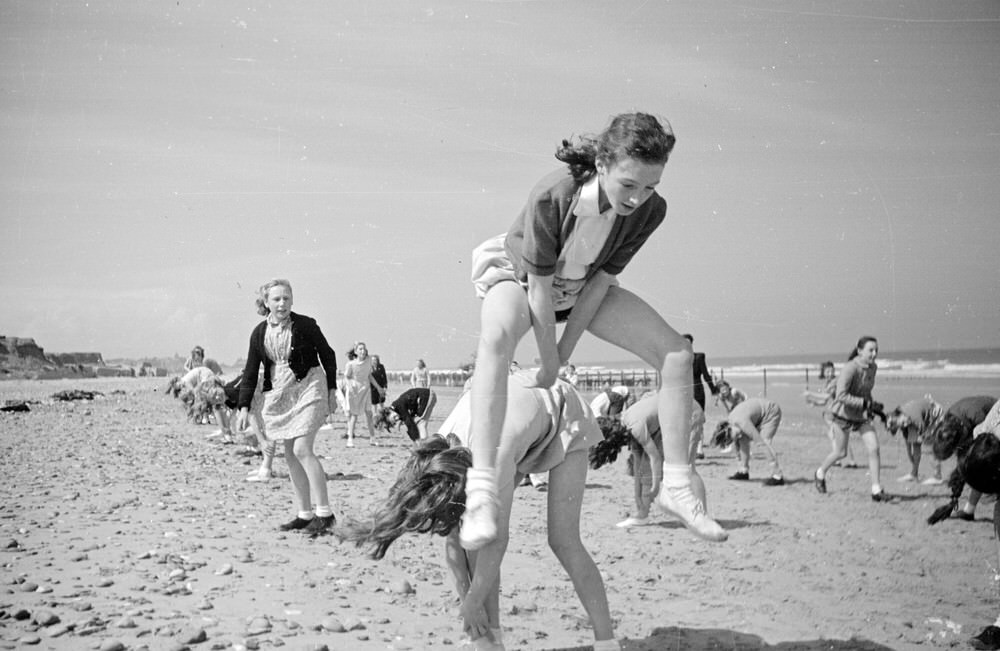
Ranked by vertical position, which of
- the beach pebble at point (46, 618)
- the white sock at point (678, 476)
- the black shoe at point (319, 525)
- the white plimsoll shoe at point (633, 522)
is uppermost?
the white sock at point (678, 476)

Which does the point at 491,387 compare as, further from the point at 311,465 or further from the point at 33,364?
the point at 33,364

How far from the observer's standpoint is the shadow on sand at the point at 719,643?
5.32m

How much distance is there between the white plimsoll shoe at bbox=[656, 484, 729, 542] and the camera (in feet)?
12.4

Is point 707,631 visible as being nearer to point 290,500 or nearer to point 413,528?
point 413,528

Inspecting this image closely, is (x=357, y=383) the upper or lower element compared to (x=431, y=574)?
upper

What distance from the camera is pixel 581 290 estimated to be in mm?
4008

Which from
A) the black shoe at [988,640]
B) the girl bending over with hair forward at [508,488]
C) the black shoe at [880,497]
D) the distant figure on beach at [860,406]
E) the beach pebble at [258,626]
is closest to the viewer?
the girl bending over with hair forward at [508,488]

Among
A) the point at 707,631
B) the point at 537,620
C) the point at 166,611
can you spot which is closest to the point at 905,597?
the point at 707,631

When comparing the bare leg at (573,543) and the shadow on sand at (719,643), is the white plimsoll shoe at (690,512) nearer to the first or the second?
the bare leg at (573,543)

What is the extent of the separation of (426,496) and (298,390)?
4210 millimetres

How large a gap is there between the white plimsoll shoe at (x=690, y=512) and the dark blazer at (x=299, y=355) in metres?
4.88

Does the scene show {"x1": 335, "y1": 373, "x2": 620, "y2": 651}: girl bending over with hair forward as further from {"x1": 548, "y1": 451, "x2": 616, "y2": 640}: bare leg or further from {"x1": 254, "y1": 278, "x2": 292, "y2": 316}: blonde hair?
{"x1": 254, "y1": 278, "x2": 292, "y2": 316}: blonde hair

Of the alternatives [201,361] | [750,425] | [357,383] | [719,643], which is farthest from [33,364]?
[719,643]

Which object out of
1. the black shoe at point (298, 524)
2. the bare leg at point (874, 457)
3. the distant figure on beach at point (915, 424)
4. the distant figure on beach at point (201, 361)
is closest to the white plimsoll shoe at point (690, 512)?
the black shoe at point (298, 524)
